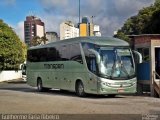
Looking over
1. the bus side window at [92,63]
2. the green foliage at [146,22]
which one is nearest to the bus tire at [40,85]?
the green foliage at [146,22]

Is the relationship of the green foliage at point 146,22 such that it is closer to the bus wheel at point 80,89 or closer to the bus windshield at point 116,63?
the bus wheel at point 80,89

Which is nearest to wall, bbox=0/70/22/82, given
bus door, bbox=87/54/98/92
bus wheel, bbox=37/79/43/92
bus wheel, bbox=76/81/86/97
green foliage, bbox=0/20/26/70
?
green foliage, bbox=0/20/26/70

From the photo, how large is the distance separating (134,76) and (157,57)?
2285 mm

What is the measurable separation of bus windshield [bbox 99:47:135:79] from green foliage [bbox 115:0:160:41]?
1186 centimetres

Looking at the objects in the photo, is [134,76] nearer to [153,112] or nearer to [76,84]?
[76,84]

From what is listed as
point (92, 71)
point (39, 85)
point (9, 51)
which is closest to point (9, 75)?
point (9, 51)

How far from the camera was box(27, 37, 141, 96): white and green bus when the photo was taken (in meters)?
24.3

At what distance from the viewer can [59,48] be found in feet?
95.1

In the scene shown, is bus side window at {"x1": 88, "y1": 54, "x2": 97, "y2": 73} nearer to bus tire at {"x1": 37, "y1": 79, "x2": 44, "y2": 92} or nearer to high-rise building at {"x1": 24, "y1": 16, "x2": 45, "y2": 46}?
bus tire at {"x1": 37, "y1": 79, "x2": 44, "y2": 92}

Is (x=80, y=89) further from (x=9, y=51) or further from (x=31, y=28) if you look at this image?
(x=31, y=28)

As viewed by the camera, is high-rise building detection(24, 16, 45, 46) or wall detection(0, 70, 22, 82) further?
high-rise building detection(24, 16, 45, 46)

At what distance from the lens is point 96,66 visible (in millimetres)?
24344

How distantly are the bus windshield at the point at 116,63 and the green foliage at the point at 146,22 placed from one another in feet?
38.9

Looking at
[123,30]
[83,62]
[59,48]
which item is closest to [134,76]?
[83,62]
